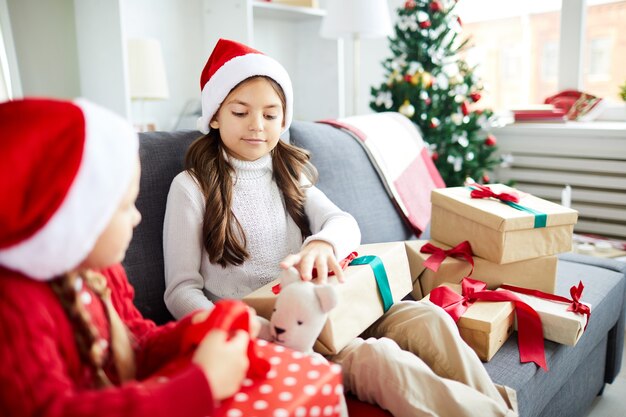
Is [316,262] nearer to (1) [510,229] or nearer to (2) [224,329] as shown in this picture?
(2) [224,329]

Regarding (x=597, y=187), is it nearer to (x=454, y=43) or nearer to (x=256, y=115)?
(x=454, y=43)

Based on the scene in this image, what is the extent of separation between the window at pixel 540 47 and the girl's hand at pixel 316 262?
216 cm

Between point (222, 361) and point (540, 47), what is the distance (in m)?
3.27

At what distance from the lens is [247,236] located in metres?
1.37

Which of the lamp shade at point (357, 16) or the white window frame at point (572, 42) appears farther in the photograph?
the white window frame at point (572, 42)

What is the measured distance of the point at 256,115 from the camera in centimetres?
137

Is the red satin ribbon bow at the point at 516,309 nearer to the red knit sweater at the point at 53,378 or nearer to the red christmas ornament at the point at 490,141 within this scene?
the red knit sweater at the point at 53,378

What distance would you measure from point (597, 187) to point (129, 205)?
2763 millimetres

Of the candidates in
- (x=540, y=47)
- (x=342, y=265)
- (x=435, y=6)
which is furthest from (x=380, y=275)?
(x=540, y=47)

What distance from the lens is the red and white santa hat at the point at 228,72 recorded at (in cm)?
136

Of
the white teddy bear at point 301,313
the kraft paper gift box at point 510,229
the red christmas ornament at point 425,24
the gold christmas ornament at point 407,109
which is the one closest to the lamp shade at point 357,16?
the red christmas ornament at point 425,24

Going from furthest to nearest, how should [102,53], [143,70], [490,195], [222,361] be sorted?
[143,70], [102,53], [490,195], [222,361]

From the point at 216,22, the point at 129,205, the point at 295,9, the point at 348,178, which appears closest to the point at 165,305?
the point at 129,205

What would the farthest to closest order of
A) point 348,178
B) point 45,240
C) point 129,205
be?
point 348,178
point 129,205
point 45,240
